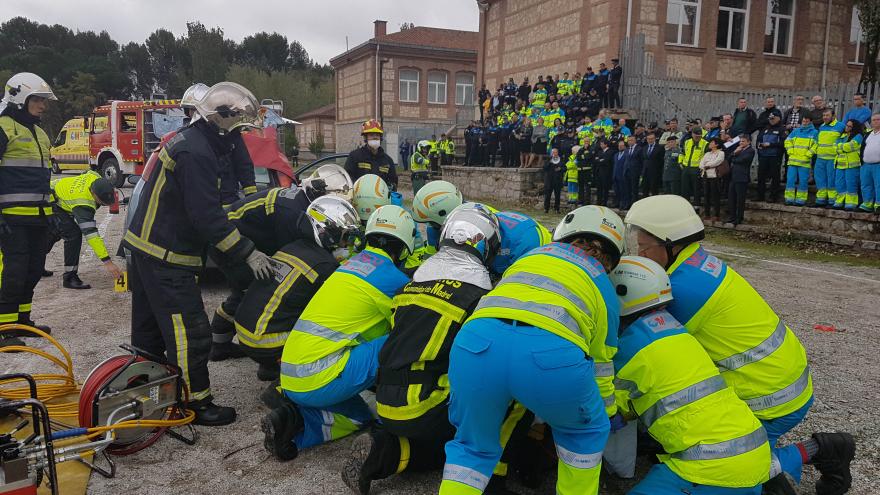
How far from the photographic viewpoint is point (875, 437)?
3.84 m

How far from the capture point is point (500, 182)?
1898 centimetres

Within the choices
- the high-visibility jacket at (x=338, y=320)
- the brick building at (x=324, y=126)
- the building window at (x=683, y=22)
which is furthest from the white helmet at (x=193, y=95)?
the brick building at (x=324, y=126)

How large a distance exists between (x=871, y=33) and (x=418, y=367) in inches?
825

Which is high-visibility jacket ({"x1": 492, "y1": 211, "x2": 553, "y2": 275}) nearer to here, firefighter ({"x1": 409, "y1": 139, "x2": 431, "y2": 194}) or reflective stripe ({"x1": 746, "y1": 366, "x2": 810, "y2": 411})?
reflective stripe ({"x1": 746, "y1": 366, "x2": 810, "y2": 411})

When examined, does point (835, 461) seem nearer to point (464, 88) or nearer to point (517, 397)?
point (517, 397)

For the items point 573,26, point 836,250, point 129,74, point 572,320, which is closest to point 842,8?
point 573,26


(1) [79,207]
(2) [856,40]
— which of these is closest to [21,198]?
(1) [79,207]

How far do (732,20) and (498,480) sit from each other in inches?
874

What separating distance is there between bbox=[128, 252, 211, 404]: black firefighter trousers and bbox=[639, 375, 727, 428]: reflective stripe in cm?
274

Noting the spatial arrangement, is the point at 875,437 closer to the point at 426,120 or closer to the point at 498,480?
the point at 498,480

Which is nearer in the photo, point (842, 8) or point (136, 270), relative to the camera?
point (136, 270)

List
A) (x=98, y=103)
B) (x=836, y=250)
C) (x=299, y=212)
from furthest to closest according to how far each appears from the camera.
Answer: (x=98, y=103) → (x=836, y=250) → (x=299, y=212)

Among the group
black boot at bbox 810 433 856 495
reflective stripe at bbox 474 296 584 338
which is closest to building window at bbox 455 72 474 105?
black boot at bbox 810 433 856 495

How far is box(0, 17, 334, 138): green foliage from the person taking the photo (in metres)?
56.5
